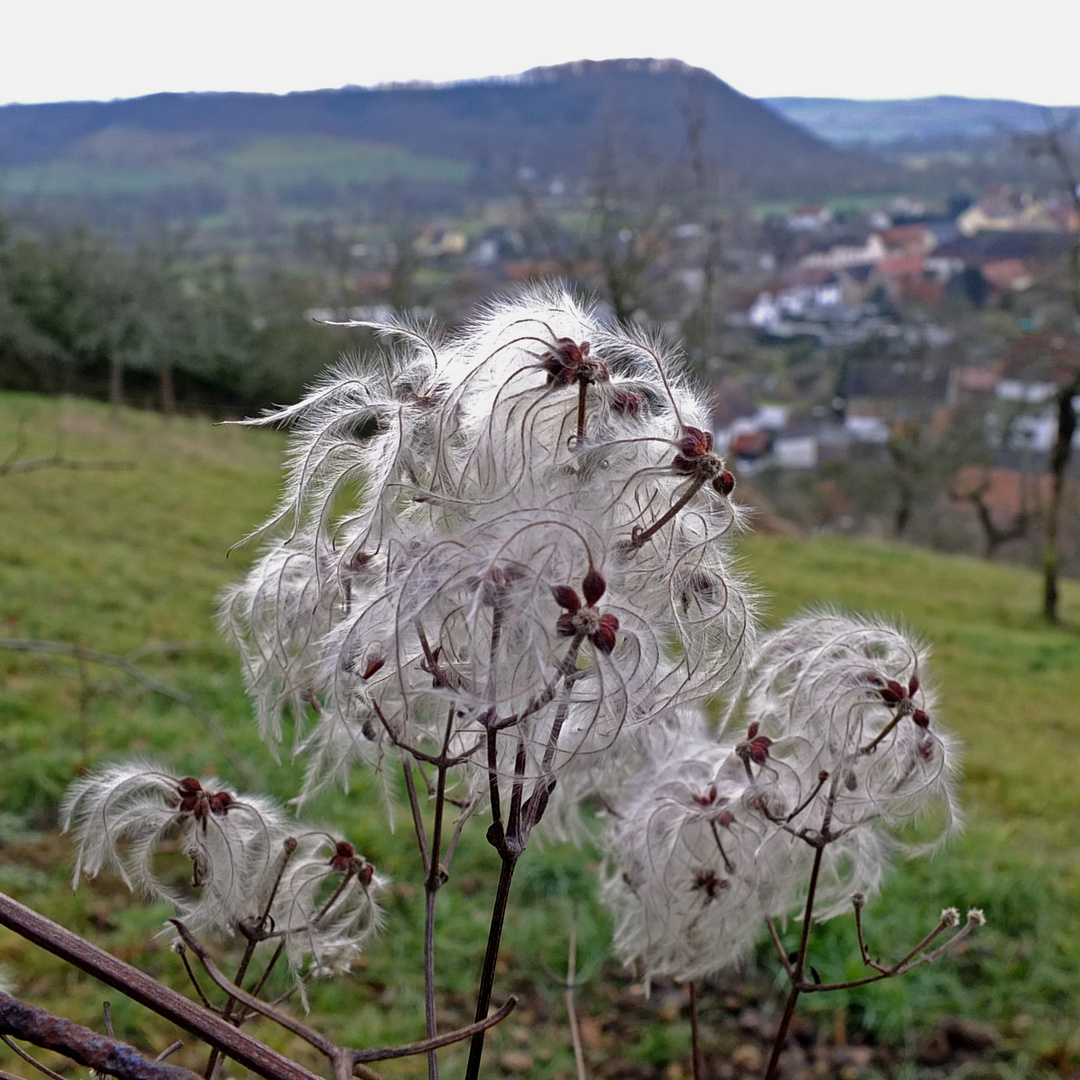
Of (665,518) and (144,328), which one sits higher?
(665,518)

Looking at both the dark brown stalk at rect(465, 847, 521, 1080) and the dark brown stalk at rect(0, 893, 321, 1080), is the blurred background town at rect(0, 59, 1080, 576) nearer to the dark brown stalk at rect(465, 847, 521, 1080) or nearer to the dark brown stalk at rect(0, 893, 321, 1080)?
the dark brown stalk at rect(465, 847, 521, 1080)

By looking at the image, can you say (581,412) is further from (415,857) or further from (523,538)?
(415,857)

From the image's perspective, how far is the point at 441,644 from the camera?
69 cm

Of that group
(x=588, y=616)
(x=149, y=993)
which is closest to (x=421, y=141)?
(x=588, y=616)

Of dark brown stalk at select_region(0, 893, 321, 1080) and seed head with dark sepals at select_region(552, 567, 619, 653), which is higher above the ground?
seed head with dark sepals at select_region(552, 567, 619, 653)

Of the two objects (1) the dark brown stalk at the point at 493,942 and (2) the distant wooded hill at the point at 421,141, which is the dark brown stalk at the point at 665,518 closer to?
(1) the dark brown stalk at the point at 493,942

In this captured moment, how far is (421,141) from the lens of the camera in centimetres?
4550

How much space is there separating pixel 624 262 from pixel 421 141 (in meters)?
33.2

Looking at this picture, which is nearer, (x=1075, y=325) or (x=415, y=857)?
(x=415, y=857)

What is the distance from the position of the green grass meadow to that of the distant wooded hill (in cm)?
708

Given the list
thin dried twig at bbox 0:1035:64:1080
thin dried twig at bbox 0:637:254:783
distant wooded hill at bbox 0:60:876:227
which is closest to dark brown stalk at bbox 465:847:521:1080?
thin dried twig at bbox 0:1035:64:1080

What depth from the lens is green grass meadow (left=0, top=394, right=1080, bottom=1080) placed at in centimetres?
348

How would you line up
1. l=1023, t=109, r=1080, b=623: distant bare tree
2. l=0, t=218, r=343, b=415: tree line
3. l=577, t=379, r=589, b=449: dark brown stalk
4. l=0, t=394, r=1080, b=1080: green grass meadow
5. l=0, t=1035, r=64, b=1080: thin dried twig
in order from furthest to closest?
l=0, t=218, r=343, b=415: tree line → l=1023, t=109, r=1080, b=623: distant bare tree → l=0, t=394, r=1080, b=1080: green grass meadow → l=577, t=379, r=589, b=449: dark brown stalk → l=0, t=1035, r=64, b=1080: thin dried twig

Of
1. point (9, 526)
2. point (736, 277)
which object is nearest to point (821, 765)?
point (9, 526)
